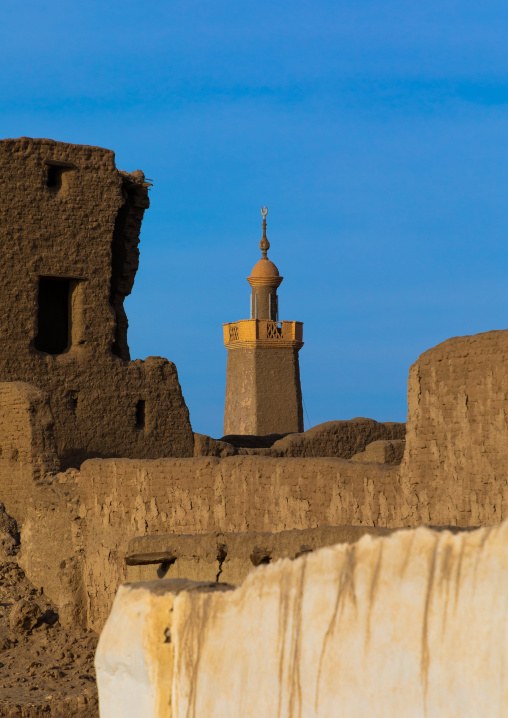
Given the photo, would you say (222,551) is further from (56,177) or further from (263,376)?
(263,376)

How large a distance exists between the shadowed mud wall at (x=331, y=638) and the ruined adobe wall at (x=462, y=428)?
3.20 metres

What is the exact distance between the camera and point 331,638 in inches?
101

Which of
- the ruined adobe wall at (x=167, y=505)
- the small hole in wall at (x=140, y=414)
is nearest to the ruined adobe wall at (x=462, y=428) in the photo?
the ruined adobe wall at (x=167, y=505)

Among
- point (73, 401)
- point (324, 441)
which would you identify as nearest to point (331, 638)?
point (73, 401)

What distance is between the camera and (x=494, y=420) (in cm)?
606

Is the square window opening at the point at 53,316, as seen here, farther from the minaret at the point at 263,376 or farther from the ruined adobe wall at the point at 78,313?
the minaret at the point at 263,376

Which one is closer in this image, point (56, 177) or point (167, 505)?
point (167, 505)

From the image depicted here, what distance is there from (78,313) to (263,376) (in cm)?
1627

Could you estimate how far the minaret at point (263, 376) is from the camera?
29934mm

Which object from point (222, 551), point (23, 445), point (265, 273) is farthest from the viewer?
point (265, 273)

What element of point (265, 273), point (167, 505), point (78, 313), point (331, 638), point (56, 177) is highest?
point (265, 273)

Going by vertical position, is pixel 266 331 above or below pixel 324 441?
above

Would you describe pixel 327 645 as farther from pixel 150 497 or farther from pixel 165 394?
pixel 165 394

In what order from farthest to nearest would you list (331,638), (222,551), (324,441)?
(324,441) → (222,551) → (331,638)
